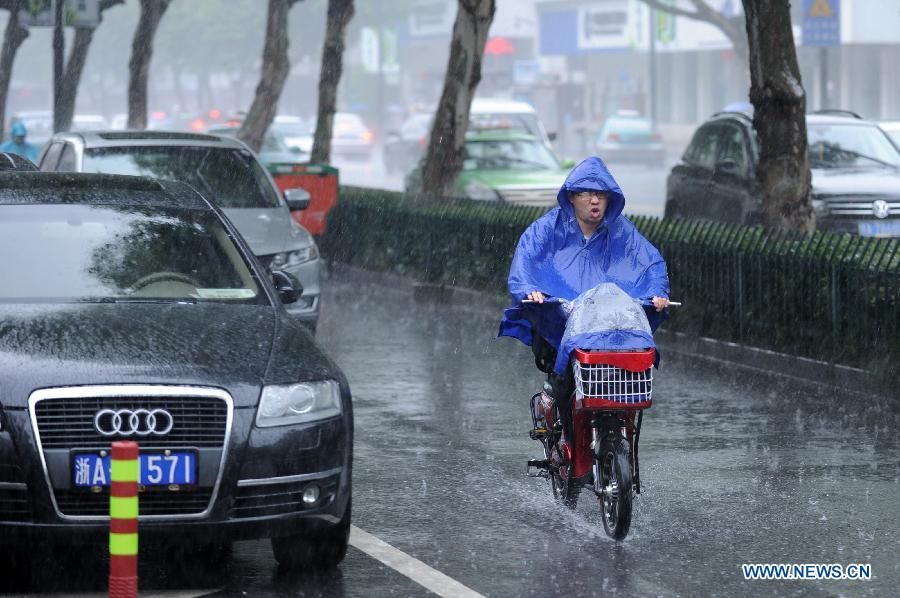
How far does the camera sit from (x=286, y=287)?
8.53 meters

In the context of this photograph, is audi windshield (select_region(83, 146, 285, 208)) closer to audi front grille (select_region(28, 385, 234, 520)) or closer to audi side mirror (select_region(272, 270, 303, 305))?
audi side mirror (select_region(272, 270, 303, 305))

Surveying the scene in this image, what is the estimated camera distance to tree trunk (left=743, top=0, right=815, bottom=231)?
1484 centimetres

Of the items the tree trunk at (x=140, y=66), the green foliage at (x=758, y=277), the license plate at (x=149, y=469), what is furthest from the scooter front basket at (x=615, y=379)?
the tree trunk at (x=140, y=66)

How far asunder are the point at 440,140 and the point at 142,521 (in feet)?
47.9

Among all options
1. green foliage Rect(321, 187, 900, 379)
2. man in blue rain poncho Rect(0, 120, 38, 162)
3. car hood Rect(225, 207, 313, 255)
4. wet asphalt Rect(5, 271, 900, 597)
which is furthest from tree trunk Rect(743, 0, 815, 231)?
man in blue rain poncho Rect(0, 120, 38, 162)

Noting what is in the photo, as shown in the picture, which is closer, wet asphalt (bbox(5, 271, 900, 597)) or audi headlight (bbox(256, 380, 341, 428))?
audi headlight (bbox(256, 380, 341, 428))

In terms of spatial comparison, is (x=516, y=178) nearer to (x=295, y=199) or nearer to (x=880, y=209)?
(x=880, y=209)

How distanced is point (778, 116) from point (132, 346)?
9.19 metres

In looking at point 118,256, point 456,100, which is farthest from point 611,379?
point 456,100

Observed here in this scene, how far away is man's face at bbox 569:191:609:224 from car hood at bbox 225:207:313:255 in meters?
5.97

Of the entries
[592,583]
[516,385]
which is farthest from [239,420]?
[516,385]

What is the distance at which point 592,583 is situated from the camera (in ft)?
22.9

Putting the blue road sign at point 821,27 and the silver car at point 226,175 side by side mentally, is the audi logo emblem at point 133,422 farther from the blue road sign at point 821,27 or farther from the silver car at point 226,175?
the blue road sign at point 821,27

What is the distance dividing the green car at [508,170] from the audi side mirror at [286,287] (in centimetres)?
1450
